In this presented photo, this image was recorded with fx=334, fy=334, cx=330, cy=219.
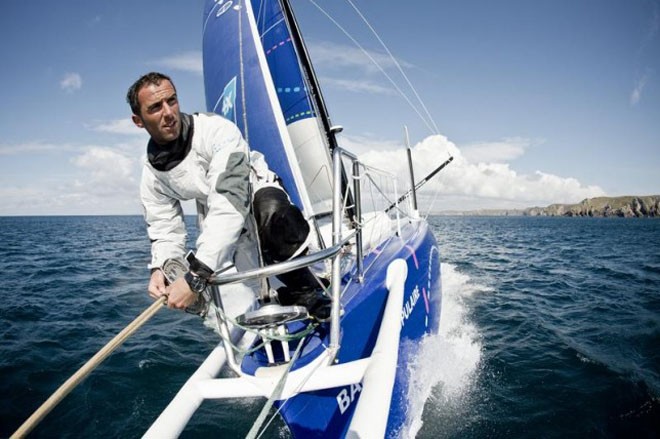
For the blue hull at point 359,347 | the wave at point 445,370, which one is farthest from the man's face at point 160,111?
the wave at point 445,370

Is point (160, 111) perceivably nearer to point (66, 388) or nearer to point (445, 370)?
point (66, 388)

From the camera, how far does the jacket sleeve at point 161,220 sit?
6.86 feet

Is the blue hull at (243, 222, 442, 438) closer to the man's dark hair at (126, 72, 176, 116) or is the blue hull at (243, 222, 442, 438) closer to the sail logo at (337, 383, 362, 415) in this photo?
the sail logo at (337, 383, 362, 415)

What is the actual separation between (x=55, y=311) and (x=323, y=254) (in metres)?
7.70

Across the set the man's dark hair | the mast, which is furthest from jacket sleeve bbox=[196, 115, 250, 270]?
the mast

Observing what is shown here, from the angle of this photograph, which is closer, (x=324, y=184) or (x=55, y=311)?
(x=324, y=184)

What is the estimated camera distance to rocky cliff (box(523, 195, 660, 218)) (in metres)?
108

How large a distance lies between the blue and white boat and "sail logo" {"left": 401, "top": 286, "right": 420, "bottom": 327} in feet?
0.06

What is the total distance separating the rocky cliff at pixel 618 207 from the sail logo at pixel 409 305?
144m

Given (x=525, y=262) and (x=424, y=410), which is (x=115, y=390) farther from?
(x=525, y=262)

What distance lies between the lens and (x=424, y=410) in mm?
3416

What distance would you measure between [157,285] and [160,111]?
3.02 feet

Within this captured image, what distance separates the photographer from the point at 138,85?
171cm

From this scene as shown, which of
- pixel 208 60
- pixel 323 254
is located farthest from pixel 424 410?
pixel 208 60
